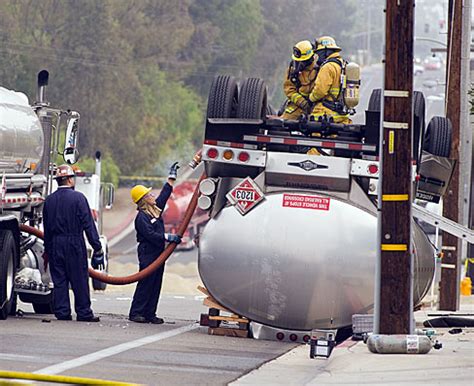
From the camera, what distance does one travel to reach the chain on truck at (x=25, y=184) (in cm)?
1633

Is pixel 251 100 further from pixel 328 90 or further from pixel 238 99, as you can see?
pixel 328 90

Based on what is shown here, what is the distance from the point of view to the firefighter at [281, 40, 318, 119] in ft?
54.1

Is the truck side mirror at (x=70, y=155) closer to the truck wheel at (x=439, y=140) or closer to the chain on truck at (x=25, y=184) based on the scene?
the chain on truck at (x=25, y=184)

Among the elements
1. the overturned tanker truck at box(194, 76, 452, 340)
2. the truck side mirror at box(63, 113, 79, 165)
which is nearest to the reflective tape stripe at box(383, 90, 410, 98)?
the overturned tanker truck at box(194, 76, 452, 340)

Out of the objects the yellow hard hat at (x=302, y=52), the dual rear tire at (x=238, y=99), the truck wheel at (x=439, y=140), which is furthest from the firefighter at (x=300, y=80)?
the truck wheel at (x=439, y=140)

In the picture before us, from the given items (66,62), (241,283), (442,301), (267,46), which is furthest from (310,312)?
(267,46)

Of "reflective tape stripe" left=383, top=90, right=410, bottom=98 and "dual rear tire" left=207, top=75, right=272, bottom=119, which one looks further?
"dual rear tire" left=207, top=75, right=272, bottom=119

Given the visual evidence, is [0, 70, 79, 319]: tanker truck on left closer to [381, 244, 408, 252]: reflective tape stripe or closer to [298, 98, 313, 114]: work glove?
[298, 98, 313, 114]: work glove

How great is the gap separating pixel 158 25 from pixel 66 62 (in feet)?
33.3

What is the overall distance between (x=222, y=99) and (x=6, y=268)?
321 cm

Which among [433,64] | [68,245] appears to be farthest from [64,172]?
[433,64]

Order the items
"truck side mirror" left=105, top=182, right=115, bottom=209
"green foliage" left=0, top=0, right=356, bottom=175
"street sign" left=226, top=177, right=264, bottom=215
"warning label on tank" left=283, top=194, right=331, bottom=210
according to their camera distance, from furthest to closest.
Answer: "green foliage" left=0, top=0, right=356, bottom=175
"truck side mirror" left=105, top=182, right=115, bottom=209
"street sign" left=226, top=177, right=264, bottom=215
"warning label on tank" left=283, top=194, right=331, bottom=210

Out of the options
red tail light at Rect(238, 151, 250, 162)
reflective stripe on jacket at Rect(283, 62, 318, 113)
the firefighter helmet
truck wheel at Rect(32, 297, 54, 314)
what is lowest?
truck wheel at Rect(32, 297, 54, 314)

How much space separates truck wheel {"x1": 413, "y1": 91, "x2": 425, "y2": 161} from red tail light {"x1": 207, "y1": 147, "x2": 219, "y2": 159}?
7.21 feet
